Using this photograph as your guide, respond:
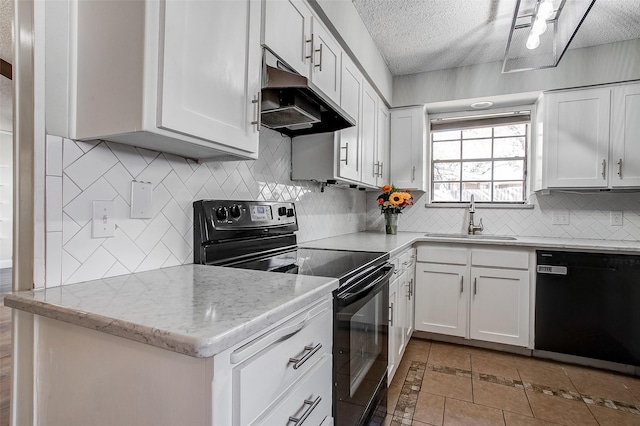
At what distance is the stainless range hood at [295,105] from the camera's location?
1328 mm

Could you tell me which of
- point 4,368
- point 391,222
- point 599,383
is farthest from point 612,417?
point 4,368

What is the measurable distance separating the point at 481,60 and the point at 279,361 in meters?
3.23

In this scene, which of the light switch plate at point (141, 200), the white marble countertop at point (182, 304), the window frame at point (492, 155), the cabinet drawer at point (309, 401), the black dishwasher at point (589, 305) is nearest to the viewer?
the white marble countertop at point (182, 304)

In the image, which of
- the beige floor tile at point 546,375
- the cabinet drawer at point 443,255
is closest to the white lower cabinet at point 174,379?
the beige floor tile at point 546,375

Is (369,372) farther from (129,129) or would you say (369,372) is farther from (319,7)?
(319,7)

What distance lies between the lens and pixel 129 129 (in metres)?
0.87

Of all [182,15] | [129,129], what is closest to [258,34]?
[182,15]

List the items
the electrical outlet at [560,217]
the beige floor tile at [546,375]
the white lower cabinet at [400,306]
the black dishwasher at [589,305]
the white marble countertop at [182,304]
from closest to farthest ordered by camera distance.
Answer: the white marble countertop at [182,304] < the white lower cabinet at [400,306] < the beige floor tile at [546,375] < the black dishwasher at [589,305] < the electrical outlet at [560,217]

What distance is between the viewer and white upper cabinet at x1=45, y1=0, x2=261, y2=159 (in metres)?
0.86

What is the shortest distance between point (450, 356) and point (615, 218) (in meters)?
1.84

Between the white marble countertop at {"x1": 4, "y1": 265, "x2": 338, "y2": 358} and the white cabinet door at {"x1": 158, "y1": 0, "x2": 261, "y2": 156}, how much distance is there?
45cm

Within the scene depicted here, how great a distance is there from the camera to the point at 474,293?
2.76 m

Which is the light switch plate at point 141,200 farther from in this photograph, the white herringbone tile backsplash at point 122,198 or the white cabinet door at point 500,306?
the white cabinet door at point 500,306

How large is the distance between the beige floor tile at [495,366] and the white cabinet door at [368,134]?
1.60 metres
